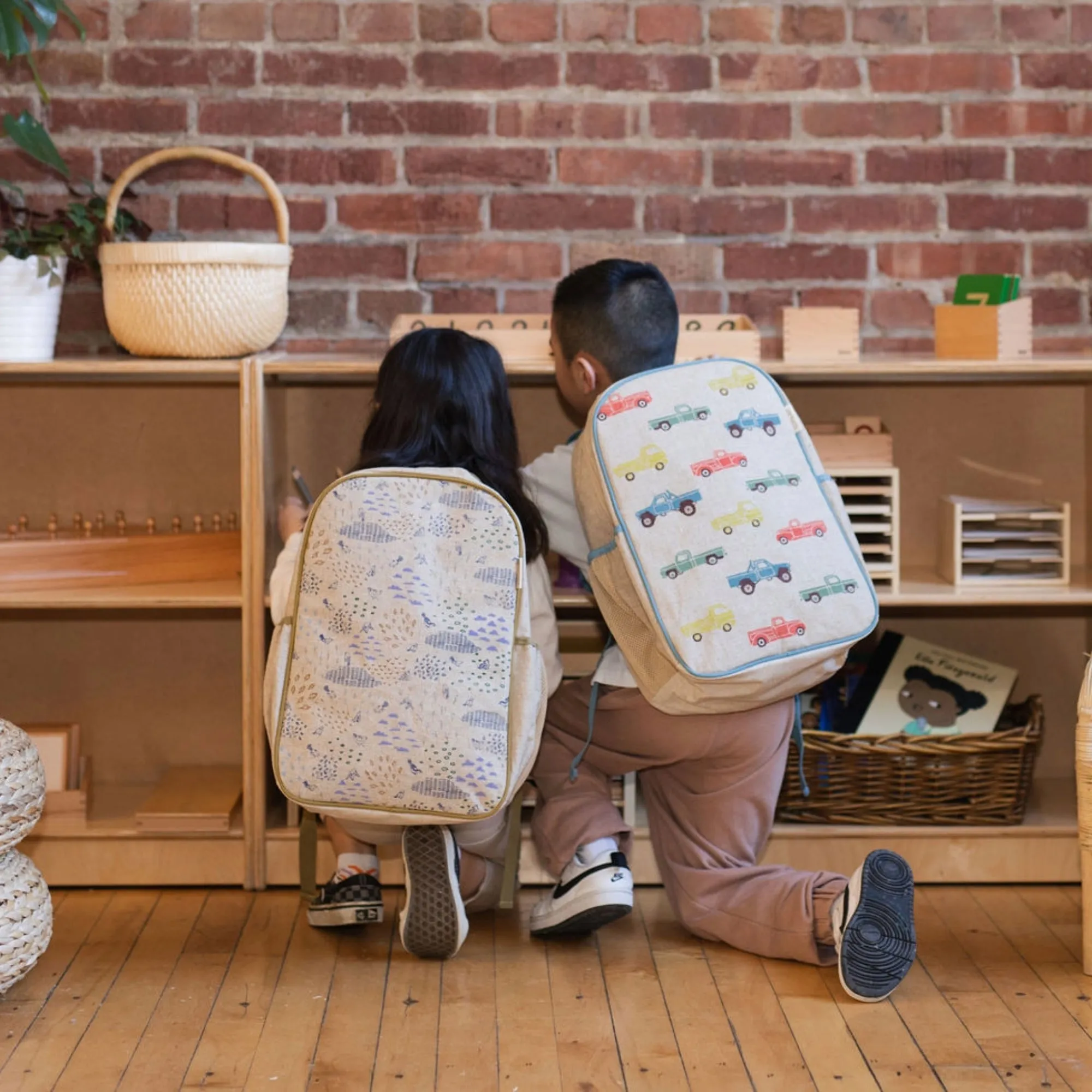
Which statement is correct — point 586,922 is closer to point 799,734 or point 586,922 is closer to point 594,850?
point 594,850

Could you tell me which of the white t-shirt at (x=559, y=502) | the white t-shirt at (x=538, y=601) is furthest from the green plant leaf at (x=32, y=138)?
the white t-shirt at (x=559, y=502)

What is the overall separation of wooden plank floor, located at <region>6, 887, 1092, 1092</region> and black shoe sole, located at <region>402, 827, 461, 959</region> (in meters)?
0.07

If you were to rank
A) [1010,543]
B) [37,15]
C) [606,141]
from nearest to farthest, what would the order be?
[37,15]
[1010,543]
[606,141]

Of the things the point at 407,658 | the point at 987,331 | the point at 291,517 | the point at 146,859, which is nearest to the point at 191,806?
the point at 146,859

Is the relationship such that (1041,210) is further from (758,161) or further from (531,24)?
(531,24)

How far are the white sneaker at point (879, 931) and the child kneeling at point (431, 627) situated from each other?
0.51m

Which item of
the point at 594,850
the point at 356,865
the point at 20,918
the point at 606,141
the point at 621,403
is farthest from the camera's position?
the point at 606,141

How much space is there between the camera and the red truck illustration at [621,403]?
2.05 meters

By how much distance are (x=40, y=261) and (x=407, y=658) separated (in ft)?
3.30

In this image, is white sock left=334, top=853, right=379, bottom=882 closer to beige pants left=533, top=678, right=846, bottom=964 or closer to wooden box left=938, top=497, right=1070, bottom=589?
beige pants left=533, top=678, right=846, bottom=964

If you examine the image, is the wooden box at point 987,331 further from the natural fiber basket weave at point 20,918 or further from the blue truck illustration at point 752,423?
the natural fiber basket weave at point 20,918

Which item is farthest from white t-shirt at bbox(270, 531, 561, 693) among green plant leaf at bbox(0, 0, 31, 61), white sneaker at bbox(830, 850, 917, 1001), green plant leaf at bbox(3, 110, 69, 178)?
green plant leaf at bbox(0, 0, 31, 61)

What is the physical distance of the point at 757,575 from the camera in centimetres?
199

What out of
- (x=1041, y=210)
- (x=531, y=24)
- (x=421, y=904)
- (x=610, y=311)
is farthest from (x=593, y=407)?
(x=1041, y=210)
